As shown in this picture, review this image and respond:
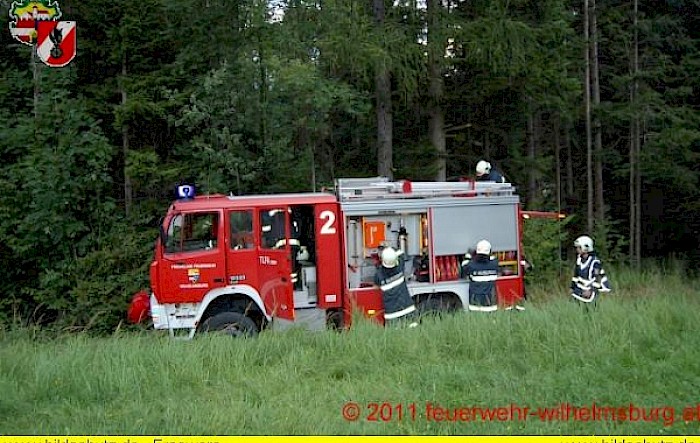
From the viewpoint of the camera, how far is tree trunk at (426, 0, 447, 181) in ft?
52.4

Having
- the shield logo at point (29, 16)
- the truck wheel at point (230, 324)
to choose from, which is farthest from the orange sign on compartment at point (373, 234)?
the shield logo at point (29, 16)

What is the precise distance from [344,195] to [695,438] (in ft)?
21.1

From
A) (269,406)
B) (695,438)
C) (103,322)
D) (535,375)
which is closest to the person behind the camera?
(695,438)

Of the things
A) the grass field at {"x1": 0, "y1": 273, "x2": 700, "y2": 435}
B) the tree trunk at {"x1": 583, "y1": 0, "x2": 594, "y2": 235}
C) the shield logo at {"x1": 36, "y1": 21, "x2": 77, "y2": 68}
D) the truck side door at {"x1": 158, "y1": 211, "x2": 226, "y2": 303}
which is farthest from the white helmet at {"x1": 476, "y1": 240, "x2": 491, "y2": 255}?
the tree trunk at {"x1": 583, "y1": 0, "x2": 594, "y2": 235}

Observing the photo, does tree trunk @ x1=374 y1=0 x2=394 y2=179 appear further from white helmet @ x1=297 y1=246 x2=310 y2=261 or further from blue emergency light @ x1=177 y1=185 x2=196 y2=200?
blue emergency light @ x1=177 y1=185 x2=196 y2=200

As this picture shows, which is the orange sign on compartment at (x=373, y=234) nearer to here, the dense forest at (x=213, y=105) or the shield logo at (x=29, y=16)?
the dense forest at (x=213, y=105)

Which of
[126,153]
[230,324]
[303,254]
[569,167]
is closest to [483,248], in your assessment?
[303,254]

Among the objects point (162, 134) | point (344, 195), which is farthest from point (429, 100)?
point (344, 195)

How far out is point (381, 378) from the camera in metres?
6.92

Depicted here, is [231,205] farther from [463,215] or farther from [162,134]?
[162,134]

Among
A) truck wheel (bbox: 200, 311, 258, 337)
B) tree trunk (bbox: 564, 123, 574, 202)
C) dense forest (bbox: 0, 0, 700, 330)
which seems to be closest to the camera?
truck wheel (bbox: 200, 311, 258, 337)

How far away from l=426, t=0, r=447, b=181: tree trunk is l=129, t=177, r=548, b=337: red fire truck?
209 inches

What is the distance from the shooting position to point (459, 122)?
811 inches

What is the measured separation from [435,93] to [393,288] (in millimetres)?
8410
